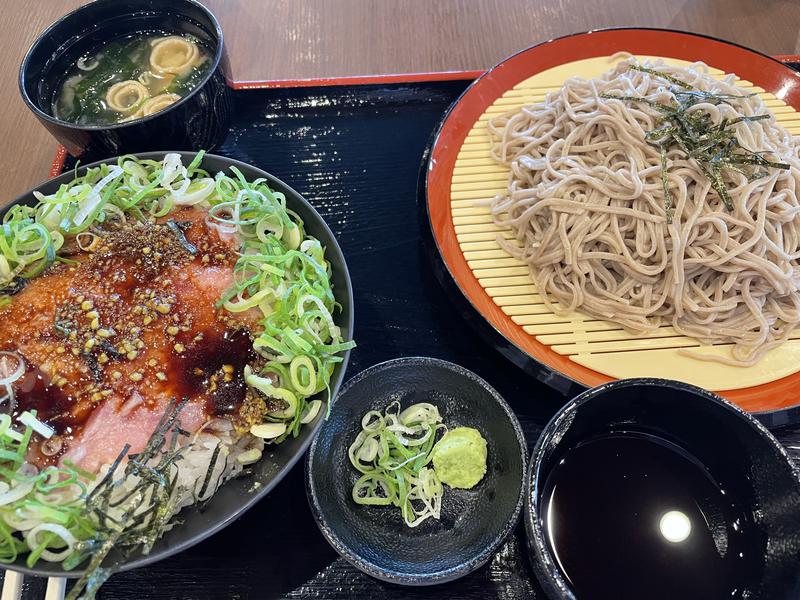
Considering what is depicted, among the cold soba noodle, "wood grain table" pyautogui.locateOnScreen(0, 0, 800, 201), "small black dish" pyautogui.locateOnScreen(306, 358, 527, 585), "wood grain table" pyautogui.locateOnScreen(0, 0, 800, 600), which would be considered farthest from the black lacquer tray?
"wood grain table" pyautogui.locateOnScreen(0, 0, 800, 201)

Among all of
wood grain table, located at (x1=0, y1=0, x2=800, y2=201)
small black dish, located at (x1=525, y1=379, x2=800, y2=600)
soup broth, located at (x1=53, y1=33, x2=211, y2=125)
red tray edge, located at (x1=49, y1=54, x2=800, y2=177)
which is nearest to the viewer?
small black dish, located at (x1=525, y1=379, x2=800, y2=600)

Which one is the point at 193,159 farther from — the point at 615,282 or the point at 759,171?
the point at 759,171

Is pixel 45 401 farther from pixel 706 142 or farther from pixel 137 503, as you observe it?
pixel 706 142

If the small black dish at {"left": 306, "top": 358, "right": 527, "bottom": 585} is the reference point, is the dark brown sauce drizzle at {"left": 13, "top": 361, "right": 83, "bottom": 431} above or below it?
above

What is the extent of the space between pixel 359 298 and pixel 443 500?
83cm

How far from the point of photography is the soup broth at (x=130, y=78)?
225 cm

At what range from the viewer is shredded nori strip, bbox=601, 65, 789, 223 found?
205 centimetres

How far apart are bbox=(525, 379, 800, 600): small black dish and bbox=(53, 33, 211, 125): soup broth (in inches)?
80.2

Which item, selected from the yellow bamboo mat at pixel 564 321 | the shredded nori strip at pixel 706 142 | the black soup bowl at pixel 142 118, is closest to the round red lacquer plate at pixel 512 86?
the yellow bamboo mat at pixel 564 321

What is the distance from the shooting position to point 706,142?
2.09 m

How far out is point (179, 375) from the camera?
1491mm

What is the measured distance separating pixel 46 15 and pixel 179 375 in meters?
3.26

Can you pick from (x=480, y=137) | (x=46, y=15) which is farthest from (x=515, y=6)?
(x=46, y=15)

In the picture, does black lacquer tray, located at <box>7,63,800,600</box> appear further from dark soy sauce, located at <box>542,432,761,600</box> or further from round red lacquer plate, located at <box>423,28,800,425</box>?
dark soy sauce, located at <box>542,432,761,600</box>
